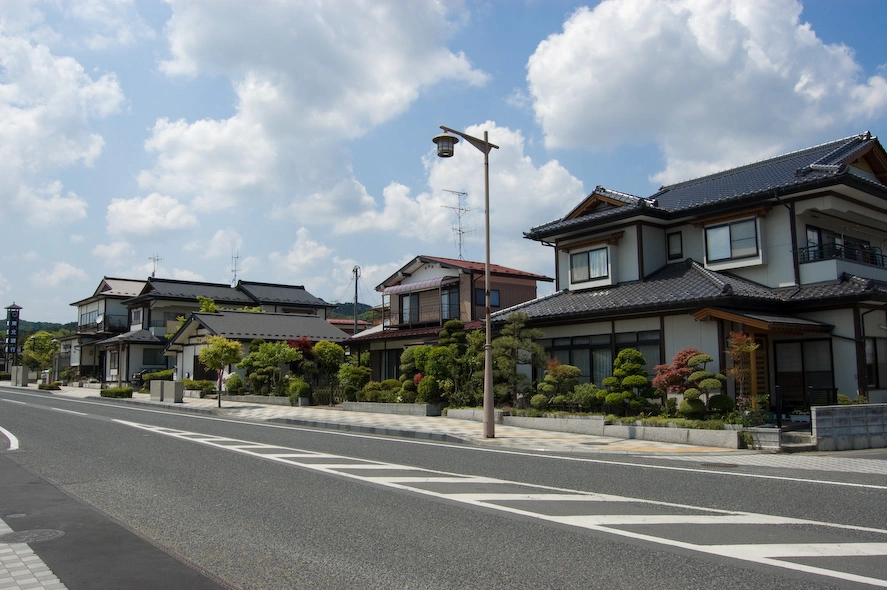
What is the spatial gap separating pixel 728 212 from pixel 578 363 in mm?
7190

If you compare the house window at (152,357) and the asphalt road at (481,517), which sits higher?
the house window at (152,357)

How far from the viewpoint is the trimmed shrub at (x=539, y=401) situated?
2152 cm

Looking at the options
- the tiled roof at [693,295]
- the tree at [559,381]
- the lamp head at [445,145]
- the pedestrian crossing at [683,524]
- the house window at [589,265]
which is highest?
the lamp head at [445,145]

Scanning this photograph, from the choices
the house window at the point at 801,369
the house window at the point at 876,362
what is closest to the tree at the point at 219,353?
the house window at the point at 801,369

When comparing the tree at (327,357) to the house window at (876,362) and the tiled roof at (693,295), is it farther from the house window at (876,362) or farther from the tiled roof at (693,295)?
the house window at (876,362)

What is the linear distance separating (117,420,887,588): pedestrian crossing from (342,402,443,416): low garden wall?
13.4 m

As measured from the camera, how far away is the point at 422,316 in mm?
35438

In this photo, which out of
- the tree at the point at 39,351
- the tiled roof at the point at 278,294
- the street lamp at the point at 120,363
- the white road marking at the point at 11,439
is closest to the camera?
the white road marking at the point at 11,439

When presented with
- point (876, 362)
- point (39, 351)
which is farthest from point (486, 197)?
point (39, 351)

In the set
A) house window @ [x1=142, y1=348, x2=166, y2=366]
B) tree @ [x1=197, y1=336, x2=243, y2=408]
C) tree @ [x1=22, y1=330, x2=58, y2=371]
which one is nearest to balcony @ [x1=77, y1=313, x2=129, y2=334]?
tree @ [x1=22, y1=330, x2=58, y2=371]

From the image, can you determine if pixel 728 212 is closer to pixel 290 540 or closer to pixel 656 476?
pixel 656 476

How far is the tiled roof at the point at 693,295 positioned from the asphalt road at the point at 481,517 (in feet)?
24.8

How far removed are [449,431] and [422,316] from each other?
1676 cm

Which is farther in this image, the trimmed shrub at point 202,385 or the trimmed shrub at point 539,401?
the trimmed shrub at point 202,385
